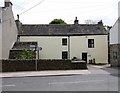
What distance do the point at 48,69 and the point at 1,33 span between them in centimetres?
869

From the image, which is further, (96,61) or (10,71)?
(96,61)

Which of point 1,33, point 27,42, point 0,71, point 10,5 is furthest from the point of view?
point 27,42

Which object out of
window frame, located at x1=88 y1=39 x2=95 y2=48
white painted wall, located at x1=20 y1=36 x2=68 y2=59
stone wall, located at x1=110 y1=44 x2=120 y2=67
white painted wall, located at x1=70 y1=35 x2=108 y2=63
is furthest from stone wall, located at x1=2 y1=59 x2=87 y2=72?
window frame, located at x1=88 y1=39 x2=95 y2=48

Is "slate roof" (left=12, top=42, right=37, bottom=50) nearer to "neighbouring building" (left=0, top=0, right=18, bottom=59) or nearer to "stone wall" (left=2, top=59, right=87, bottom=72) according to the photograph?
"neighbouring building" (left=0, top=0, right=18, bottom=59)

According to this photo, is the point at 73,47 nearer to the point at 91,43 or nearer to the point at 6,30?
the point at 91,43

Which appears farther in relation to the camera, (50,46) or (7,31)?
(50,46)

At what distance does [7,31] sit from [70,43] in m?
13.8

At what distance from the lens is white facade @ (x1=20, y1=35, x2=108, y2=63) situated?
174 feet

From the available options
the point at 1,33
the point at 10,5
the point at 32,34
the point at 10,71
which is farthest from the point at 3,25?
the point at 32,34

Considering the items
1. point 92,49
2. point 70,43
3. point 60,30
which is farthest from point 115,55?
point 60,30

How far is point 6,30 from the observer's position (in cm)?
4225

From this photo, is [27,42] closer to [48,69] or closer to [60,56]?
[60,56]

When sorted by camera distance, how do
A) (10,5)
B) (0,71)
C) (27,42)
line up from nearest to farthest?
(0,71) → (10,5) → (27,42)

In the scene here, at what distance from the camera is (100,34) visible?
53.9m
